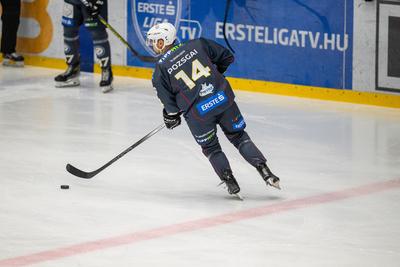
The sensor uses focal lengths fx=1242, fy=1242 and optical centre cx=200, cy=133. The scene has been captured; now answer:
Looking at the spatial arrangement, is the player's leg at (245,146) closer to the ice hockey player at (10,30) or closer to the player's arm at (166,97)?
the player's arm at (166,97)

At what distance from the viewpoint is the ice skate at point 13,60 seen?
1198cm

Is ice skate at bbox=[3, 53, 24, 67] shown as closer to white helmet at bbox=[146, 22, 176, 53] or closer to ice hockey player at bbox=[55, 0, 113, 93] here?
ice hockey player at bbox=[55, 0, 113, 93]

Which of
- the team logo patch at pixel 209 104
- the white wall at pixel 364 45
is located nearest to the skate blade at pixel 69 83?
the white wall at pixel 364 45

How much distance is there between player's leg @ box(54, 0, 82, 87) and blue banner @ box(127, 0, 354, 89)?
0.72m

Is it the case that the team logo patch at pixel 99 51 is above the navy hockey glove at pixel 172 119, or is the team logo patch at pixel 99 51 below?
below

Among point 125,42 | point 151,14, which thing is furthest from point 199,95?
point 151,14

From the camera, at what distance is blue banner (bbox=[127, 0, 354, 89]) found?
33.0 ft

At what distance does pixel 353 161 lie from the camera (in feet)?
26.9

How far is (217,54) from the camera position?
23.6 feet

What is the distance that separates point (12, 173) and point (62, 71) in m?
4.16

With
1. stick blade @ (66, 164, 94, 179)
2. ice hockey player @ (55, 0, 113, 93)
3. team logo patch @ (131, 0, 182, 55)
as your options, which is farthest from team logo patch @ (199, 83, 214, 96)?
team logo patch @ (131, 0, 182, 55)

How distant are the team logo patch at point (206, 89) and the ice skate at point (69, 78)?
4.09 meters

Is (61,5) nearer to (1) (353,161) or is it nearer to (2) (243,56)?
(2) (243,56)

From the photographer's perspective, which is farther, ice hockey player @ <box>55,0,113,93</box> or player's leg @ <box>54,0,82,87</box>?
player's leg @ <box>54,0,82,87</box>
